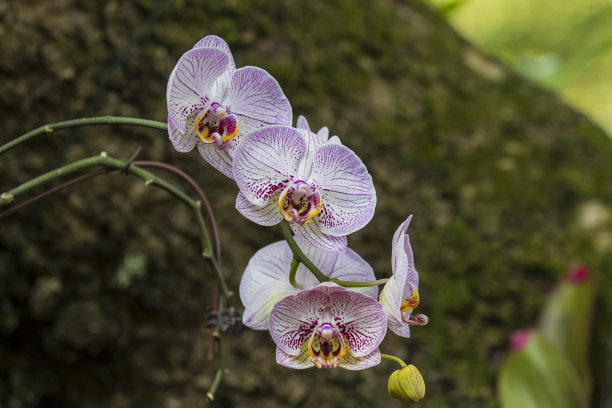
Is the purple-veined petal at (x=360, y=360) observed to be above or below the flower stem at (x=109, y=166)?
below

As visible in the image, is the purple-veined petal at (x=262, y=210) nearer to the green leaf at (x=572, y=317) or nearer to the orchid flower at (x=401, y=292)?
the orchid flower at (x=401, y=292)

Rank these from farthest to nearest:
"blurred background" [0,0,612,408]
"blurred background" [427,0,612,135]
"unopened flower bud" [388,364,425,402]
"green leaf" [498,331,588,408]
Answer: "blurred background" [427,0,612,135], "green leaf" [498,331,588,408], "blurred background" [0,0,612,408], "unopened flower bud" [388,364,425,402]

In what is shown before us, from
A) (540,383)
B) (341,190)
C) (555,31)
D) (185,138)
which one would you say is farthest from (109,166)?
(555,31)

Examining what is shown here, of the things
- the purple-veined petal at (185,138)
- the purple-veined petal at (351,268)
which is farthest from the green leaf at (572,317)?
the purple-veined petal at (185,138)

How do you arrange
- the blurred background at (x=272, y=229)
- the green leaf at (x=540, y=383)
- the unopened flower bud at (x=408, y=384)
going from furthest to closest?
the green leaf at (x=540, y=383)
the blurred background at (x=272, y=229)
the unopened flower bud at (x=408, y=384)

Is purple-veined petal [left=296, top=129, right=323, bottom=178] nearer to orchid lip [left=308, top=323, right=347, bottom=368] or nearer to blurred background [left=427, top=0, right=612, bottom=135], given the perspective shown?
orchid lip [left=308, top=323, right=347, bottom=368]

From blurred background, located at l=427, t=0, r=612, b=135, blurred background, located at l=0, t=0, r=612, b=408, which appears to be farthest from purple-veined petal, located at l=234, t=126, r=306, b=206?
blurred background, located at l=427, t=0, r=612, b=135
